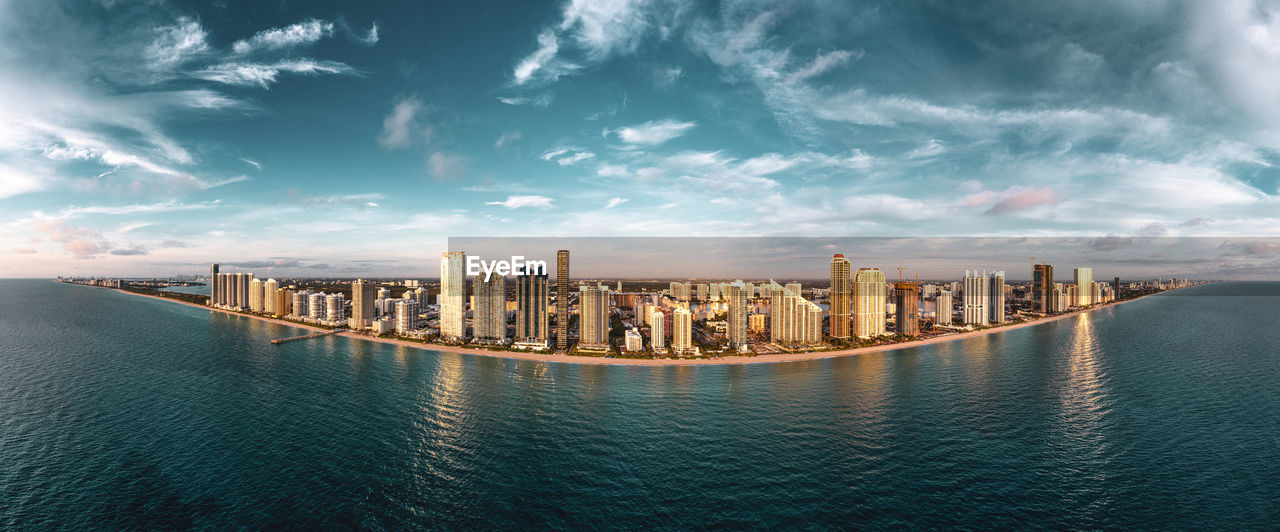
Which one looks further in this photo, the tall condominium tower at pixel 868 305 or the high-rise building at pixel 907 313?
the high-rise building at pixel 907 313

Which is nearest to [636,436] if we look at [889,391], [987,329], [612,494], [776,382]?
[612,494]

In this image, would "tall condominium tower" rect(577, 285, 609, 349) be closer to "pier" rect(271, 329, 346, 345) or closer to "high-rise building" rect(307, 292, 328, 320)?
"pier" rect(271, 329, 346, 345)

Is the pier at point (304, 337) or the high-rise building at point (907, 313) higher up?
the high-rise building at point (907, 313)

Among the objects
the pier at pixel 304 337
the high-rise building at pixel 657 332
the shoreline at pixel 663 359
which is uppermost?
the high-rise building at pixel 657 332

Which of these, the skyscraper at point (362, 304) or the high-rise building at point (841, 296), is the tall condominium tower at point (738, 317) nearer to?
the high-rise building at point (841, 296)

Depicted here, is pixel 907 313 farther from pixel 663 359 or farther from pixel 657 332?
pixel 663 359

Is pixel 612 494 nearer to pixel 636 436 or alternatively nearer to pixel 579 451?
pixel 579 451

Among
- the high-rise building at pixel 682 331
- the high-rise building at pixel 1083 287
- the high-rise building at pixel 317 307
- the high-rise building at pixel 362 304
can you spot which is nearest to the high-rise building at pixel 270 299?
the high-rise building at pixel 317 307

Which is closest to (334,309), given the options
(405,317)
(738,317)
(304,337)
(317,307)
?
(317,307)
